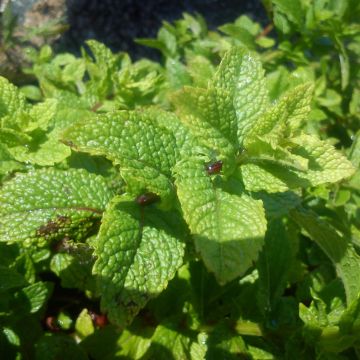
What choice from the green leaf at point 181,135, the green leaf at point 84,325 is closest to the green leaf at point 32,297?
the green leaf at point 84,325

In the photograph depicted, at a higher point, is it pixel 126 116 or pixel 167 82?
pixel 126 116

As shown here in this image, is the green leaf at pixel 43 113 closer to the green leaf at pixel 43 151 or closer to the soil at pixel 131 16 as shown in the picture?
the green leaf at pixel 43 151

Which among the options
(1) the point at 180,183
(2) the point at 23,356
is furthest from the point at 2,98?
(2) the point at 23,356

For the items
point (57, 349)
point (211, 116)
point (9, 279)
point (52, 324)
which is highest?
point (211, 116)

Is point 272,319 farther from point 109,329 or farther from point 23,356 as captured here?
point 23,356

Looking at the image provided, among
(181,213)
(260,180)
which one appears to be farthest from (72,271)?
(260,180)

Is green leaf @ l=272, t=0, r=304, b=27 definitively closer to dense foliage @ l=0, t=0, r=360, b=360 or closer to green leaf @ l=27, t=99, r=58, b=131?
dense foliage @ l=0, t=0, r=360, b=360

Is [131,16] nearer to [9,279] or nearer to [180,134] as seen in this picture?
[180,134]
